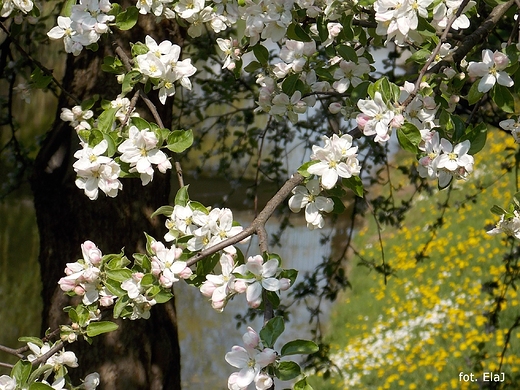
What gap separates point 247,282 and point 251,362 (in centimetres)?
13

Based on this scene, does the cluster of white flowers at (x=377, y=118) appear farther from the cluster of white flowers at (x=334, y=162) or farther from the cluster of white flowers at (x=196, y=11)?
the cluster of white flowers at (x=196, y=11)

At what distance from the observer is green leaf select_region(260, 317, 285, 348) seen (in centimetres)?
96

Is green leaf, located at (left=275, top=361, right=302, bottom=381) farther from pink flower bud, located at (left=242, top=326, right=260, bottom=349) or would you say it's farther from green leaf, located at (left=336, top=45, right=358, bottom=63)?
green leaf, located at (left=336, top=45, right=358, bottom=63)

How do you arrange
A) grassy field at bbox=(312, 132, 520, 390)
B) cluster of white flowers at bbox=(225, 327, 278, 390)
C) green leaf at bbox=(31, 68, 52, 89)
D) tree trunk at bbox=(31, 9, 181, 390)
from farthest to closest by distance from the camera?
grassy field at bbox=(312, 132, 520, 390) < tree trunk at bbox=(31, 9, 181, 390) < green leaf at bbox=(31, 68, 52, 89) < cluster of white flowers at bbox=(225, 327, 278, 390)

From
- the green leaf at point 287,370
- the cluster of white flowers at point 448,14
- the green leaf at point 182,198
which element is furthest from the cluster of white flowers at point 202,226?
the cluster of white flowers at point 448,14

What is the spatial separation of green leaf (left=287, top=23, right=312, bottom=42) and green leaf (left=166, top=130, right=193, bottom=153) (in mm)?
335

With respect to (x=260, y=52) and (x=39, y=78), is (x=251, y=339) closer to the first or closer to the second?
(x=260, y=52)

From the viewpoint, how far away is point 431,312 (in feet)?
17.9

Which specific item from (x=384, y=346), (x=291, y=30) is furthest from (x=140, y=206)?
(x=384, y=346)

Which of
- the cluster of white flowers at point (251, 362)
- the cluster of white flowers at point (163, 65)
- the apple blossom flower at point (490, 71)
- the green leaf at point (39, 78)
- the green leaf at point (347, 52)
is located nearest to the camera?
the cluster of white flowers at point (251, 362)

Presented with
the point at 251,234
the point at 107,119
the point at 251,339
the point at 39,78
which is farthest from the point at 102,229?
the point at 251,339

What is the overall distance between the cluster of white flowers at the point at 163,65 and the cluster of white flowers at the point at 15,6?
33cm

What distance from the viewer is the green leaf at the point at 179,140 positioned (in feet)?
3.83

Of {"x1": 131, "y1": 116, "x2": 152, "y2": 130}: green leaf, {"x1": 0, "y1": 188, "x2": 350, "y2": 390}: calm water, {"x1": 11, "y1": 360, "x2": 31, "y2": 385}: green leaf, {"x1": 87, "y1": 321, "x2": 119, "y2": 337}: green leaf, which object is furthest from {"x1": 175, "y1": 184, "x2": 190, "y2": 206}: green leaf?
{"x1": 0, "y1": 188, "x2": 350, "y2": 390}: calm water
